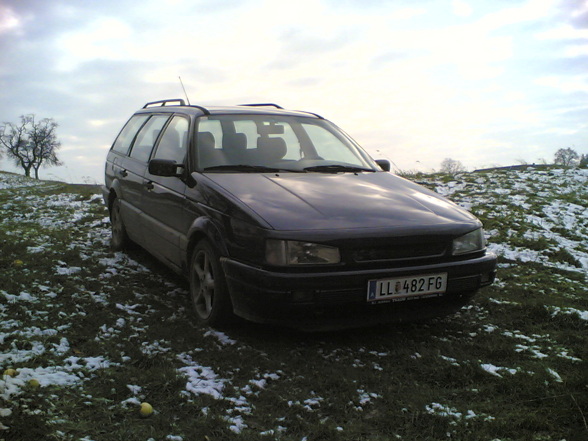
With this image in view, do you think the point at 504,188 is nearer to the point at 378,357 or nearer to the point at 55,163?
the point at 378,357

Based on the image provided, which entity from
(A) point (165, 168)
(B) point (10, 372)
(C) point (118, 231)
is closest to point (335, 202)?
(A) point (165, 168)

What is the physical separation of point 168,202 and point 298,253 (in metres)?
1.67

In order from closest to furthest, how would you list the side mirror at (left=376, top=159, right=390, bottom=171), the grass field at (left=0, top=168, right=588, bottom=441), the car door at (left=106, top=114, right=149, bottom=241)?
the grass field at (left=0, top=168, right=588, bottom=441) < the side mirror at (left=376, top=159, right=390, bottom=171) < the car door at (left=106, top=114, right=149, bottom=241)

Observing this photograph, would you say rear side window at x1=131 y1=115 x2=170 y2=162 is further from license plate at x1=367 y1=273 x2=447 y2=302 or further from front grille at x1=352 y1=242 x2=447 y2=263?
license plate at x1=367 y1=273 x2=447 y2=302

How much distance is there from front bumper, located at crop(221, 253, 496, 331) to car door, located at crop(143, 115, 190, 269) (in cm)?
94

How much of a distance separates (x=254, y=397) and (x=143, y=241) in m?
2.82

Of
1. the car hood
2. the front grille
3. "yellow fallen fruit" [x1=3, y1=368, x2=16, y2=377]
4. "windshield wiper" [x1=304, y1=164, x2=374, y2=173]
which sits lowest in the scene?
"yellow fallen fruit" [x1=3, y1=368, x2=16, y2=377]

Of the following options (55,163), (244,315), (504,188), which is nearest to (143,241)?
(244,315)

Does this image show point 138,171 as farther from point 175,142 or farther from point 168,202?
point 168,202

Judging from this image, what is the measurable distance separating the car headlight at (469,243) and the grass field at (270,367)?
1.92ft

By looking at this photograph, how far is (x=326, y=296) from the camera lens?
131 inches

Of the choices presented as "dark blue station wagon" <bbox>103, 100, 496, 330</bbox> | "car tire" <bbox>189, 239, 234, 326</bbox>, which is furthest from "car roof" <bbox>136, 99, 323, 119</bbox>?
"car tire" <bbox>189, 239, 234, 326</bbox>

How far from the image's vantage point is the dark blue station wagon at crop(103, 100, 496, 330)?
3361mm

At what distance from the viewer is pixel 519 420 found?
271 cm
